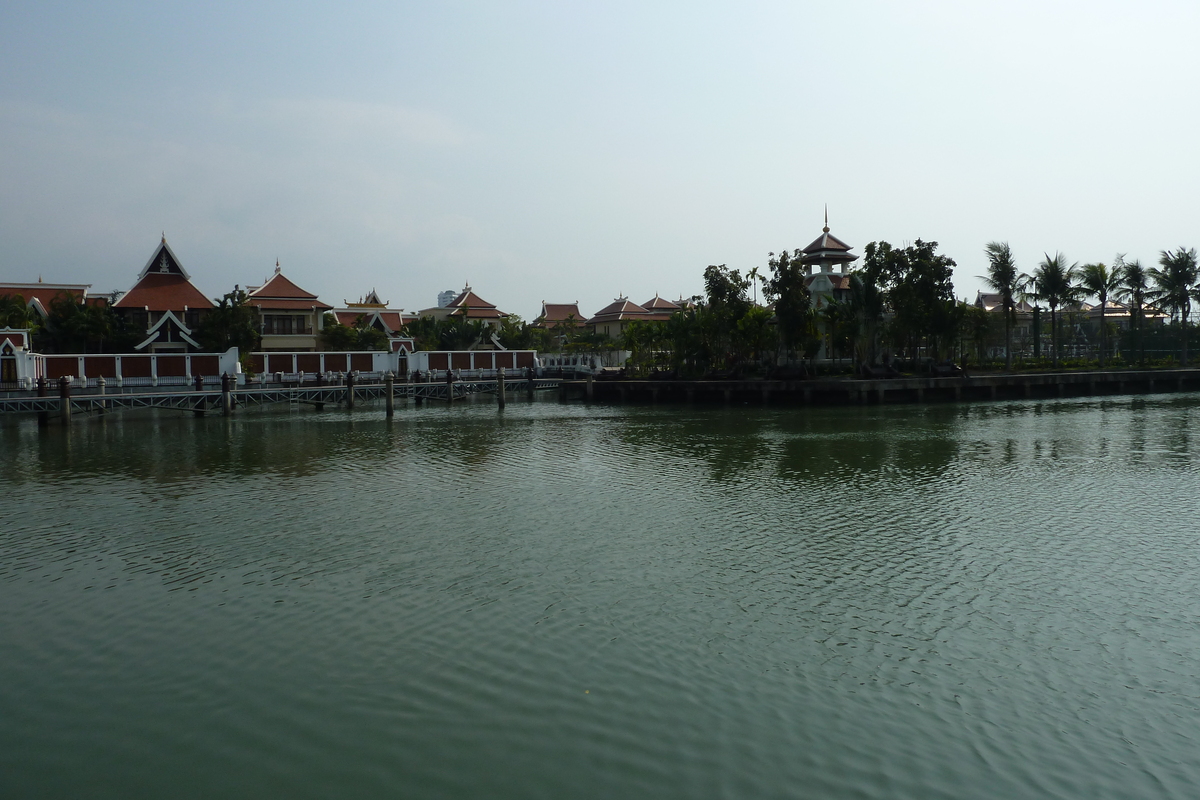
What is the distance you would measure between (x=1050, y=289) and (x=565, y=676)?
213 feet

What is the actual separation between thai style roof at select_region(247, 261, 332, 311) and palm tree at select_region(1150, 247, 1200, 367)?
221 ft

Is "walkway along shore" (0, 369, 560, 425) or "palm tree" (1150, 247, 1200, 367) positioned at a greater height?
"palm tree" (1150, 247, 1200, 367)

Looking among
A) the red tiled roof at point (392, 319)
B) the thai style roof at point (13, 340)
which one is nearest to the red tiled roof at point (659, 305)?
the red tiled roof at point (392, 319)

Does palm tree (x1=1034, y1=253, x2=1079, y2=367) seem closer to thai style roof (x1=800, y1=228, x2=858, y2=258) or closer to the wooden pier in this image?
thai style roof (x1=800, y1=228, x2=858, y2=258)

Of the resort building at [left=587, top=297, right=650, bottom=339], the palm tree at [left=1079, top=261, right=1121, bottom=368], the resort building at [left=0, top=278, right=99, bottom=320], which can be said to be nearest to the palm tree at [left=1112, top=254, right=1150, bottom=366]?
the palm tree at [left=1079, top=261, right=1121, bottom=368]

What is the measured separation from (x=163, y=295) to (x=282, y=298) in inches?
336

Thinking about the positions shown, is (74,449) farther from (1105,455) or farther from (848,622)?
(1105,455)

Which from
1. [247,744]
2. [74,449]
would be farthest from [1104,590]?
[74,449]

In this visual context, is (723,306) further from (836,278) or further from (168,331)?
(168,331)

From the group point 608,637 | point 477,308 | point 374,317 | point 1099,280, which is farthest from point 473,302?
point 608,637

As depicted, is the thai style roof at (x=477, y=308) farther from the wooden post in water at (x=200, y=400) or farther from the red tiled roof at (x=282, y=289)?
the wooden post in water at (x=200, y=400)

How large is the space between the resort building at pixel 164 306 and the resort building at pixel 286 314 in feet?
15.4

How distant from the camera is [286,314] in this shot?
216ft

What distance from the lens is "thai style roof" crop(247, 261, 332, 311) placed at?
6481 centimetres
